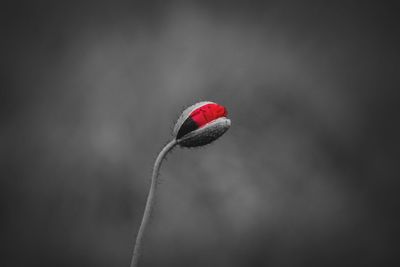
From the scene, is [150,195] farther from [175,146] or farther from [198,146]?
[198,146]

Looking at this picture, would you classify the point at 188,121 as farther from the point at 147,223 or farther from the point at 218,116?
the point at 147,223

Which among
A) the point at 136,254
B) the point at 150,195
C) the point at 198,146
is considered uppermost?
the point at 198,146

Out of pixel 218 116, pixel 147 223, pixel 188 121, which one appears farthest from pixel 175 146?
pixel 147 223

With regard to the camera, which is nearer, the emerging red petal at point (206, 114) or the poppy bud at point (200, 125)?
the poppy bud at point (200, 125)

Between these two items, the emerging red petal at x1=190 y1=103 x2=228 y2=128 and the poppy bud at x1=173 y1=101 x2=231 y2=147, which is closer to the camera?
the poppy bud at x1=173 y1=101 x2=231 y2=147

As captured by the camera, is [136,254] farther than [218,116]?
No

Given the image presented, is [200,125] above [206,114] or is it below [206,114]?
below

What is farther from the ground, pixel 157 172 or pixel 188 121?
pixel 188 121
